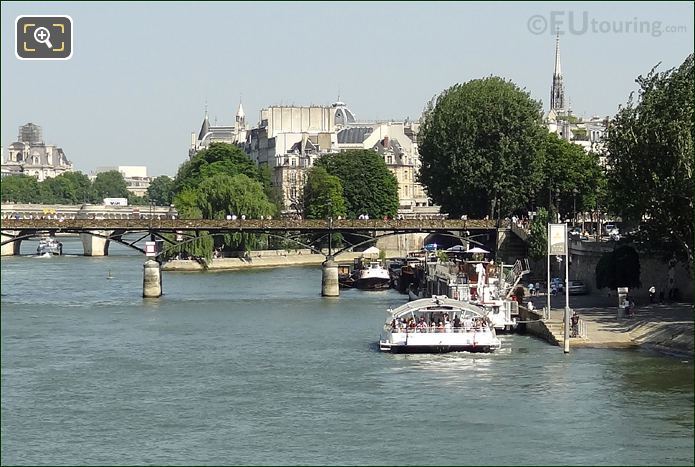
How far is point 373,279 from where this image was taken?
285 ft

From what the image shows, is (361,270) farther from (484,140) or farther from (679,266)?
(679,266)

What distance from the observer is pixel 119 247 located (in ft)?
566

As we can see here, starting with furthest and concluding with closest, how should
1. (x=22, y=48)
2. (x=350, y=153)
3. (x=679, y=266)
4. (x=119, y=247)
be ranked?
(x=119, y=247) < (x=350, y=153) < (x=679, y=266) < (x=22, y=48)

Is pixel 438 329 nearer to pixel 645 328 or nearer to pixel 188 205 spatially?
pixel 645 328

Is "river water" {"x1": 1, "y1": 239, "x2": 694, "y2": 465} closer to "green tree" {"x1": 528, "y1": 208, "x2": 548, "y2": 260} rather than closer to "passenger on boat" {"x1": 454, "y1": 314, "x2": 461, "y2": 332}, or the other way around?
"passenger on boat" {"x1": 454, "y1": 314, "x2": 461, "y2": 332}

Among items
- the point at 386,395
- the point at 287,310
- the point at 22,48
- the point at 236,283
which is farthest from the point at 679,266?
the point at 22,48

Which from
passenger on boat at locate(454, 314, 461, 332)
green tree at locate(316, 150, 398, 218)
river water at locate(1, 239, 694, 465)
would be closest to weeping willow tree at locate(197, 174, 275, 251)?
green tree at locate(316, 150, 398, 218)

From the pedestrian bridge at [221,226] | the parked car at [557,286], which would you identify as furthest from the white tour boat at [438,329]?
the pedestrian bridge at [221,226]

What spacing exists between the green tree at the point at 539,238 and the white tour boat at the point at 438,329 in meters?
26.6

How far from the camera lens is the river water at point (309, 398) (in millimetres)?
30594

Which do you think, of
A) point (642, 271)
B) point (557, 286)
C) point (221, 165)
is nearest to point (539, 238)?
point (557, 286)

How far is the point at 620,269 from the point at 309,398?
27.8 meters

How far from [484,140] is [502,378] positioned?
52070 mm

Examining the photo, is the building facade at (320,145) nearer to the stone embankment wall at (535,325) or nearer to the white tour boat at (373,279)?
the white tour boat at (373,279)
